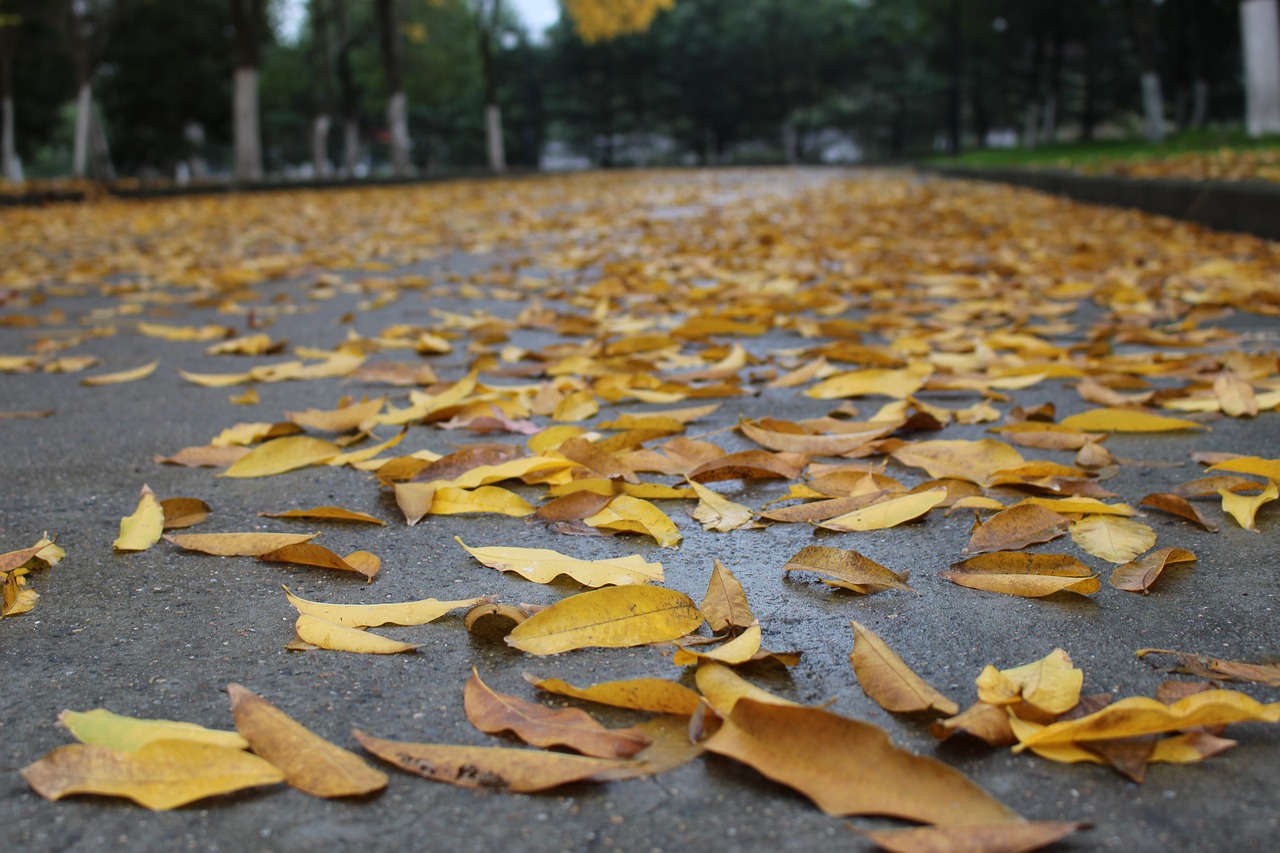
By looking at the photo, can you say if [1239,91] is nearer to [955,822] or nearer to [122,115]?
[122,115]

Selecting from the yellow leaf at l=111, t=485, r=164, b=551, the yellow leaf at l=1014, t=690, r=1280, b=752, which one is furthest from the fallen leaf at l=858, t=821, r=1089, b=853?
the yellow leaf at l=111, t=485, r=164, b=551

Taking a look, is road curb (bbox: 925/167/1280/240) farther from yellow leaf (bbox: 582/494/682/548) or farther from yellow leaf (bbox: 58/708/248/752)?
yellow leaf (bbox: 58/708/248/752)

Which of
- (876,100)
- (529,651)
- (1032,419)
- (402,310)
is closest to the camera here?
Result: (529,651)

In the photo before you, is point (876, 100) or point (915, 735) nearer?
point (915, 735)

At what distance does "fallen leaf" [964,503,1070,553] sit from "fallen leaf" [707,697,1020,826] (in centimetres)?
67

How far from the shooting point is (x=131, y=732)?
1.12 m

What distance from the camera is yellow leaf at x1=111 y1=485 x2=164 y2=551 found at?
1752 millimetres

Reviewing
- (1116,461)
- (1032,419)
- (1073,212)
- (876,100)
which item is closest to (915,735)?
(1116,461)

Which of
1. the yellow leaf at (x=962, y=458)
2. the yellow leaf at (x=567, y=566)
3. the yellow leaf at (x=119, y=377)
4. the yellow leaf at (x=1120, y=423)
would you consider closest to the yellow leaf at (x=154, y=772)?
the yellow leaf at (x=567, y=566)

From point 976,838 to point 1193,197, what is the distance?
7550 mm

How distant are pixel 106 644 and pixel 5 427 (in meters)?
1.52

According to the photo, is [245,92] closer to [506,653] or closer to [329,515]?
[329,515]

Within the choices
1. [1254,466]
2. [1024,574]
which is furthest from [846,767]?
[1254,466]

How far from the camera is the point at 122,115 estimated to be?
123 feet
